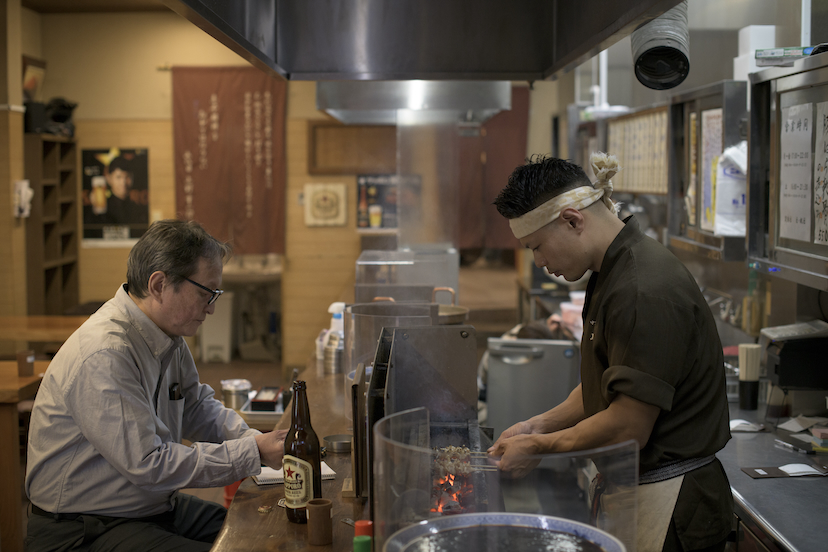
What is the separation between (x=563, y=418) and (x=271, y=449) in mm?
810

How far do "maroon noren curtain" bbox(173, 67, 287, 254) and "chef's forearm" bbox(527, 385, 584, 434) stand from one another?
5526 mm

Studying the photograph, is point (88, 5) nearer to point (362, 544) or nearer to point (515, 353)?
point (515, 353)

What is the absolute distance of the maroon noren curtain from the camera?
7117mm

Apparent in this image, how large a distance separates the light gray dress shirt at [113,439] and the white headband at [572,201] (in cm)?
89

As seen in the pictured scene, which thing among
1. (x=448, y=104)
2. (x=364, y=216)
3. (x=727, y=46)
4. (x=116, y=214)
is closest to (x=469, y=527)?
(x=448, y=104)

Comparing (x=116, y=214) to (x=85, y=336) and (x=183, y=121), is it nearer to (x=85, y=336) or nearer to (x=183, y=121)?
(x=183, y=121)

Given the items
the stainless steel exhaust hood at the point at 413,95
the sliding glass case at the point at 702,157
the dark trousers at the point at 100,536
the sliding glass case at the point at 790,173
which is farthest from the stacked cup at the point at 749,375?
the dark trousers at the point at 100,536

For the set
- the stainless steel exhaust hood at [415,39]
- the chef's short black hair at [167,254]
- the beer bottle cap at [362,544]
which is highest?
the stainless steel exhaust hood at [415,39]

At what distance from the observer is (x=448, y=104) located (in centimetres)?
385

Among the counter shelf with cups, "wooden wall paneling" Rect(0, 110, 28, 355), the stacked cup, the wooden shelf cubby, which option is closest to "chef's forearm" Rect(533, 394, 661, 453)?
the stacked cup

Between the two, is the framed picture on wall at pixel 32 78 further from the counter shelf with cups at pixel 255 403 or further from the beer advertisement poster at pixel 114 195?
the counter shelf with cups at pixel 255 403

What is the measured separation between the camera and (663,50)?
1.91 metres

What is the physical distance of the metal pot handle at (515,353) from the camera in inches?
160

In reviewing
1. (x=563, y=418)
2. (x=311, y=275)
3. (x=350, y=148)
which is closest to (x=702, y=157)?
(x=563, y=418)
